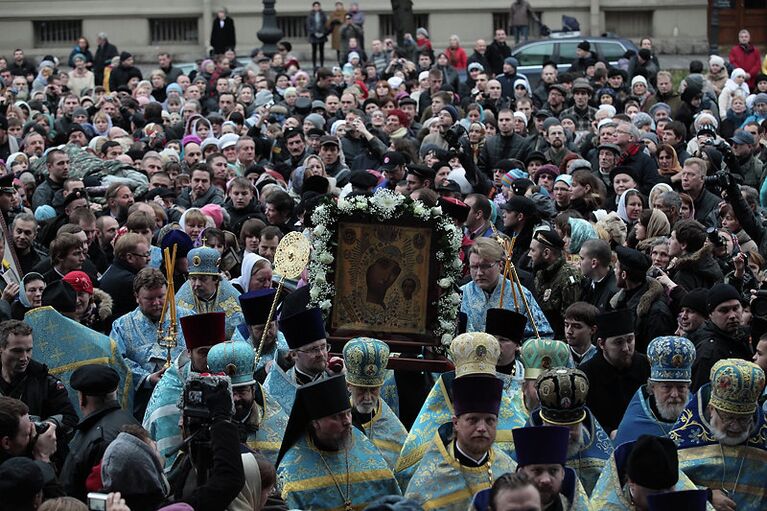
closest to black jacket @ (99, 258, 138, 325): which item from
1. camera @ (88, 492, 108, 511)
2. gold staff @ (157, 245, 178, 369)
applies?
gold staff @ (157, 245, 178, 369)

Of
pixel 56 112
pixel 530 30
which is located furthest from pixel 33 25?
pixel 56 112

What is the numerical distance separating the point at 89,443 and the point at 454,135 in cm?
984

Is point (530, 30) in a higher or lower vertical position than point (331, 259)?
higher

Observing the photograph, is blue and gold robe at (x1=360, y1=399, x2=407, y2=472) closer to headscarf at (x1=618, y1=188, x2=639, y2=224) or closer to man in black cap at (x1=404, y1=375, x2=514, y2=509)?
man in black cap at (x1=404, y1=375, x2=514, y2=509)

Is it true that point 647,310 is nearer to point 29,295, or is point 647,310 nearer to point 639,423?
point 639,423

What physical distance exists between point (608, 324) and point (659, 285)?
5.06 ft

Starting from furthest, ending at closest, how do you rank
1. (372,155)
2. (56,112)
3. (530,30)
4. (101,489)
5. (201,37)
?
(201,37) → (530,30) → (56,112) → (372,155) → (101,489)

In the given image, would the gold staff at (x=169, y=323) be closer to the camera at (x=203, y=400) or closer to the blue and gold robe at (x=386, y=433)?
the blue and gold robe at (x=386, y=433)

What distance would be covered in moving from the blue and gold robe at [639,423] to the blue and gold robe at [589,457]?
35cm

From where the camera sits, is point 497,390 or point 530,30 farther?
point 530,30

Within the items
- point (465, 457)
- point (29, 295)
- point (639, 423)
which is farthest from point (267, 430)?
point (29, 295)

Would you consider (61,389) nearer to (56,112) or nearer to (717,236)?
(717,236)

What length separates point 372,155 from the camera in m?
18.2

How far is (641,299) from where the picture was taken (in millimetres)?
11359
